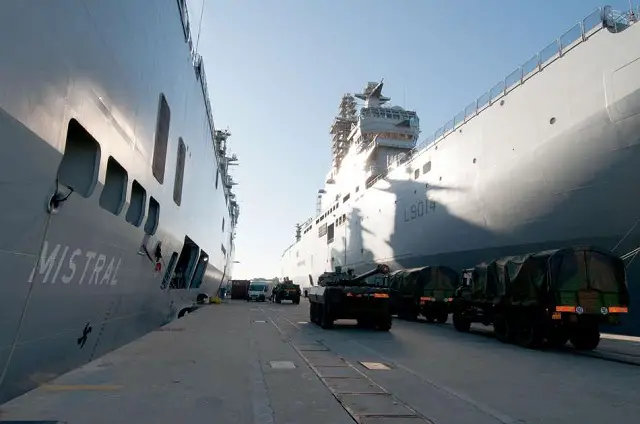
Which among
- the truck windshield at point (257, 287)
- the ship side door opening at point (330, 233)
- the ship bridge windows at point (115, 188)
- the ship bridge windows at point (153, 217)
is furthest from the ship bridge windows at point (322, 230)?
the ship bridge windows at point (115, 188)

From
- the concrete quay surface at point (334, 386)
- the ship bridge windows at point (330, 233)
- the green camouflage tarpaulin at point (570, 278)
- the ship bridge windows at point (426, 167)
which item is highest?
the ship bridge windows at point (330, 233)

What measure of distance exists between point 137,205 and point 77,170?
11.0 feet

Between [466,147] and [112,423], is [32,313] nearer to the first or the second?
[112,423]

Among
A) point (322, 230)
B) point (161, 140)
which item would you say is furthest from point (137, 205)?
point (322, 230)

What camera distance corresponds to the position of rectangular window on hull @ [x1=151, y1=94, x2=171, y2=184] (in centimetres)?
1085

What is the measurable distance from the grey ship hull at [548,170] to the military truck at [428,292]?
7.82 ft

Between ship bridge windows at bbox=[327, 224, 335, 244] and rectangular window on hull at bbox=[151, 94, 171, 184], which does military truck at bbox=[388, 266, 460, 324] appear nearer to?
rectangular window on hull at bbox=[151, 94, 171, 184]

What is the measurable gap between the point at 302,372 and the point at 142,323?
6339 mm

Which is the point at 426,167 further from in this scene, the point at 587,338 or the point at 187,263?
the point at 587,338

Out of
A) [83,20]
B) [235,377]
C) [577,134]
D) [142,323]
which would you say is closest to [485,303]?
[577,134]

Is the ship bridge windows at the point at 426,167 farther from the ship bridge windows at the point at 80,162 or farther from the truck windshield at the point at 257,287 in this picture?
the truck windshield at the point at 257,287

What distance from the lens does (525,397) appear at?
18.7 feet

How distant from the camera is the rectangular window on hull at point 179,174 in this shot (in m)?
14.6

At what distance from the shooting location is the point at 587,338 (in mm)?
10641
